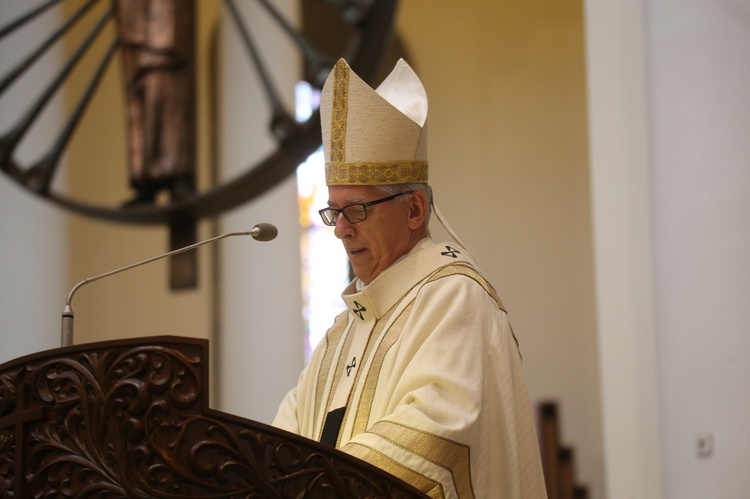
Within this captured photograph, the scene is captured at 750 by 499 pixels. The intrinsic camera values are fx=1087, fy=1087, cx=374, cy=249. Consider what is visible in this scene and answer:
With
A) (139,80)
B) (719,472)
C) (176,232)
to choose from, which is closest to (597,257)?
(719,472)

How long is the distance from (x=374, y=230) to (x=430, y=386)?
1.69ft

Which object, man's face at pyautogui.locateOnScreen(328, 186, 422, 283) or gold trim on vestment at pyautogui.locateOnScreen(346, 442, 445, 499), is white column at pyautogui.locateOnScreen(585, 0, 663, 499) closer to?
man's face at pyautogui.locateOnScreen(328, 186, 422, 283)

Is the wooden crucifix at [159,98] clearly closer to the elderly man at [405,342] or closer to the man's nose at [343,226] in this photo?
the elderly man at [405,342]

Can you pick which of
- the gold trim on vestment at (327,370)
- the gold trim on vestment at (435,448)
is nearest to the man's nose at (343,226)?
the gold trim on vestment at (327,370)

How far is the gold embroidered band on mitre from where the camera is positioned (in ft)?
9.16

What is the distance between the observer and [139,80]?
713cm

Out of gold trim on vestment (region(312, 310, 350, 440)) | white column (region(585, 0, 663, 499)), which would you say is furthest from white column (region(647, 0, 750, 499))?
gold trim on vestment (region(312, 310, 350, 440))

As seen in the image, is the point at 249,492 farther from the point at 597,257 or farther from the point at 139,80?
the point at 139,80

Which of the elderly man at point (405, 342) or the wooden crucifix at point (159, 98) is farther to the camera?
the wooden crucifix at point (159, 98)

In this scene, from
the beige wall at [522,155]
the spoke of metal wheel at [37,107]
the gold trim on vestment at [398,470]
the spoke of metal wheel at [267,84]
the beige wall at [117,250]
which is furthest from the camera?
the beige wall at [522,155]

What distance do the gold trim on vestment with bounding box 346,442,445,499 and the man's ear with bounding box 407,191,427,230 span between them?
27.2 inches

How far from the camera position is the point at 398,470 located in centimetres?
234

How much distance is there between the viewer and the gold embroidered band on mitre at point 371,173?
2.79 m

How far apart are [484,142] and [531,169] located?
0.50 meters
